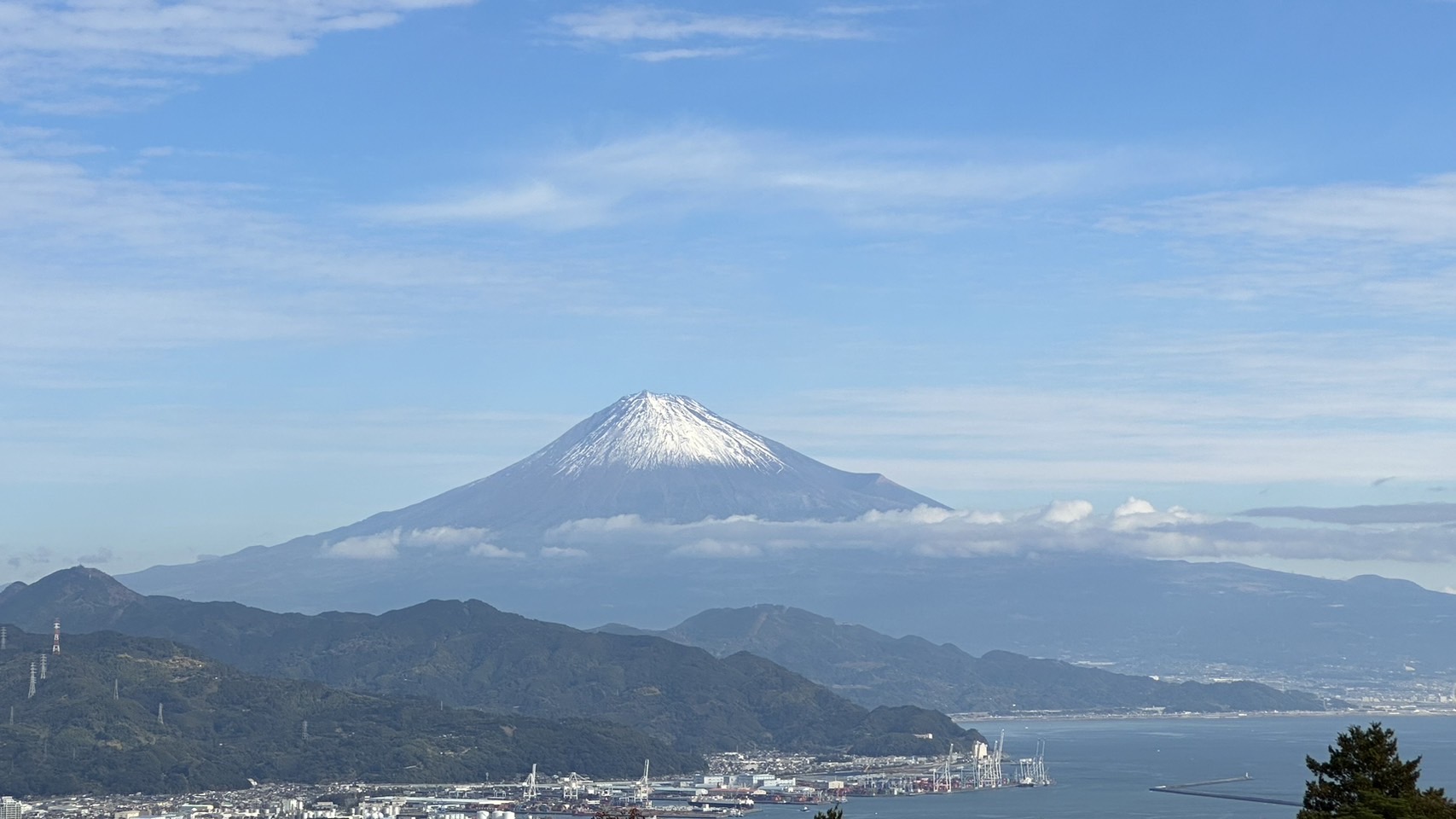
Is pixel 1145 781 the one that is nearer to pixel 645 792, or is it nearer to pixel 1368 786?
pixel 645 792

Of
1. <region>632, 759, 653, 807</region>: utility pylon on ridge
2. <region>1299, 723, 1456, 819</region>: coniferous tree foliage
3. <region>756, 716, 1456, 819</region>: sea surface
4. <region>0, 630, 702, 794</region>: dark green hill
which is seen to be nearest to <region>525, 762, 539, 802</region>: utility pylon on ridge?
<region>632, 759, 653, 807</region>: utility pylon on ridge

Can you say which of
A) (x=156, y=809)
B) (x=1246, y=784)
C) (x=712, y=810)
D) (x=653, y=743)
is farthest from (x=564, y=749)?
(x=1246, y=784)

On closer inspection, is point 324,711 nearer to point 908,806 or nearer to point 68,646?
point 68,646

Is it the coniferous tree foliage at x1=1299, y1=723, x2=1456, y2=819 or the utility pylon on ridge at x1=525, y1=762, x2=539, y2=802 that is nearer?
the coniferous tree foliage at x1=1299, y1=723, x2=1456, y2=819

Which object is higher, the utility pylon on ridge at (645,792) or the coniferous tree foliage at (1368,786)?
the coniferous tree foliage at (1368,786)


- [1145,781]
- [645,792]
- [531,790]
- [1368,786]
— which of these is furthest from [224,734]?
[1368,786]

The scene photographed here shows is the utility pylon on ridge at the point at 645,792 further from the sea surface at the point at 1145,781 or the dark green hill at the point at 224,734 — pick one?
the sea surface at the point at 1145,781

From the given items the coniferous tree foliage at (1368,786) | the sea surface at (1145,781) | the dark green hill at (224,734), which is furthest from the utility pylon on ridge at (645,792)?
the coniferous tree foliage at (1368,786)

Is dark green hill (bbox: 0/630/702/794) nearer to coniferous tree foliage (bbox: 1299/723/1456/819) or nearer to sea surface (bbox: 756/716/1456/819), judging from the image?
sea surface (bbox: 756/716/1456/819)
